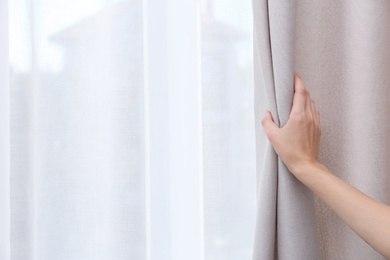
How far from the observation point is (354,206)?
1.27 metres

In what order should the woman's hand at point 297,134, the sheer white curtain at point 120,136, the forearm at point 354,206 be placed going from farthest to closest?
the sheer white curtain at point 120,136 → the woman's hand at point 297,134 → the forearm at point 354,206

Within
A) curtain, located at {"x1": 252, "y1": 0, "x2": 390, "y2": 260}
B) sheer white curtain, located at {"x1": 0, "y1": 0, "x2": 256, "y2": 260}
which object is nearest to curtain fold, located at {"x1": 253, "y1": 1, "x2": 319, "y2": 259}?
curtain, located at {"x1": 252, "y1": 0, "x2": 390, "y2": 260}

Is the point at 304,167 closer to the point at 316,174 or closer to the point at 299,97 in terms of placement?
the point at 316,174

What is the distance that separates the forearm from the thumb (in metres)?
0.11

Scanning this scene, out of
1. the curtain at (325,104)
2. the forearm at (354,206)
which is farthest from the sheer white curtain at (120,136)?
the forearm at (354,206)

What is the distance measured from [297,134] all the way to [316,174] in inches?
3.9

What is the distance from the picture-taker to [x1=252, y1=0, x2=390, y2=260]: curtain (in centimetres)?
138

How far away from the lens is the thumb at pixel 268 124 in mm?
1358

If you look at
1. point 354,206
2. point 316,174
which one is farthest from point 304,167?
point 354,206

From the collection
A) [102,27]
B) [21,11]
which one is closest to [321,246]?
[102,27]

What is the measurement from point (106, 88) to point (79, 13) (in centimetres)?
21

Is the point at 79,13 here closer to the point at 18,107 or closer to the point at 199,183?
the point at 18,107

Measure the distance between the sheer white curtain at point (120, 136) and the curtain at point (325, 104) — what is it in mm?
115

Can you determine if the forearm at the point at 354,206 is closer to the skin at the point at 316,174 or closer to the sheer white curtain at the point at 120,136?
the skin at the point at 316,174
